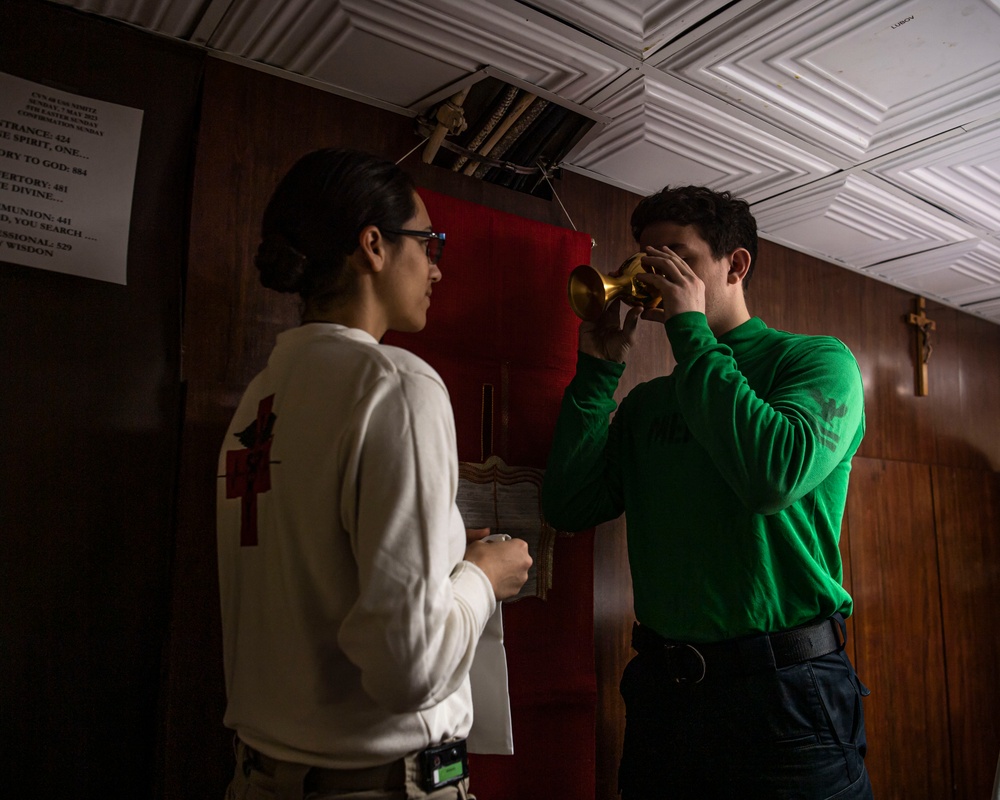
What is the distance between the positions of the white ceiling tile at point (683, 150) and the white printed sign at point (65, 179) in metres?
1.10

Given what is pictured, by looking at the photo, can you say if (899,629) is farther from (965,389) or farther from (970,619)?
(965,389)

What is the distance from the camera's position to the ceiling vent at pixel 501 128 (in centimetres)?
179

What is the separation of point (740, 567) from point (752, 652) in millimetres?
149

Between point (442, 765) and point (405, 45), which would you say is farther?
point (405, 45)

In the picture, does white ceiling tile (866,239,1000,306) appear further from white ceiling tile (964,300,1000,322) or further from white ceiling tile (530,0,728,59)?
white ceiling tile (530,0,728,59)

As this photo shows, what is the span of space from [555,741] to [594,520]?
49 centimetres

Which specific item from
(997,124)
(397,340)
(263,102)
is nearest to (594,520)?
(397,340)

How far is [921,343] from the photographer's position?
3275mm

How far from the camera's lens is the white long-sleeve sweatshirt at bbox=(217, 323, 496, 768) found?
810mm

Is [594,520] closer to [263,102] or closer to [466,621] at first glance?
[466,621]

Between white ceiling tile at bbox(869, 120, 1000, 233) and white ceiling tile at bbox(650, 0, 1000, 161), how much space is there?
0.37 ft

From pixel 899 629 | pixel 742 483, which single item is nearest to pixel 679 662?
pixel 742 483

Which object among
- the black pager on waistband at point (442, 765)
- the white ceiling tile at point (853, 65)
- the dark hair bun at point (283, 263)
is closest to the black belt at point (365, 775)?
the black pager on waistband at point (442, 765)

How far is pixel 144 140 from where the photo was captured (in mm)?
1570
